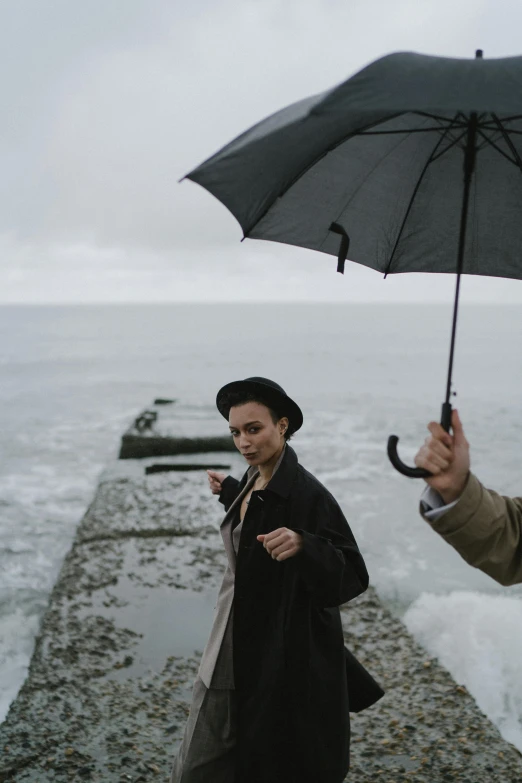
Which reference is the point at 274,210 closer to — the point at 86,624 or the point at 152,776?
the point at 152,776

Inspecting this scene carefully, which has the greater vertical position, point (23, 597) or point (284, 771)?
point (284, 771)

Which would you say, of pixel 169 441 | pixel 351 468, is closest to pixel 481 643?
pixel 169 441

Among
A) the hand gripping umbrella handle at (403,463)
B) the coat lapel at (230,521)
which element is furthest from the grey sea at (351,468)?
the hand gripping umbrella handle at (403,463)

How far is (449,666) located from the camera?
22.4 feet

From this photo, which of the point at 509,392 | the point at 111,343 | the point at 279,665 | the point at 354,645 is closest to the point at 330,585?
the point at 279,665

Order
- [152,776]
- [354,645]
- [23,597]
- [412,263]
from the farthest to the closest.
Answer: [23,597]
[354,645]
[152,776]
[412,263]

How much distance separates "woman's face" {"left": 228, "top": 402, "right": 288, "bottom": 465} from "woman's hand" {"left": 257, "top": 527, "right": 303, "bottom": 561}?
1.87 feet

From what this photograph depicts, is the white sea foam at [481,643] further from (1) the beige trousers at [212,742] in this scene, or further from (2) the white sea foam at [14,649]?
(2) the white sea foam at [14,649]

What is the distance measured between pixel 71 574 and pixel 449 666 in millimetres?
4027

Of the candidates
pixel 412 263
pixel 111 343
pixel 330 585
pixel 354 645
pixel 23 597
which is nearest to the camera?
pixel 330 585

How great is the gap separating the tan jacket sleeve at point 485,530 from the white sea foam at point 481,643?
15.2 ft

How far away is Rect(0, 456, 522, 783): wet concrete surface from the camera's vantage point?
4242 mm

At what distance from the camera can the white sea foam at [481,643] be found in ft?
20.3

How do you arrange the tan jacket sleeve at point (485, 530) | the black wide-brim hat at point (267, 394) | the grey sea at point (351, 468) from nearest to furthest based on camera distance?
the tan jacket sleeve at point (485, 530) → the black wide-brim hat at point (267, 394) → the grey sea at point (351, 468)
